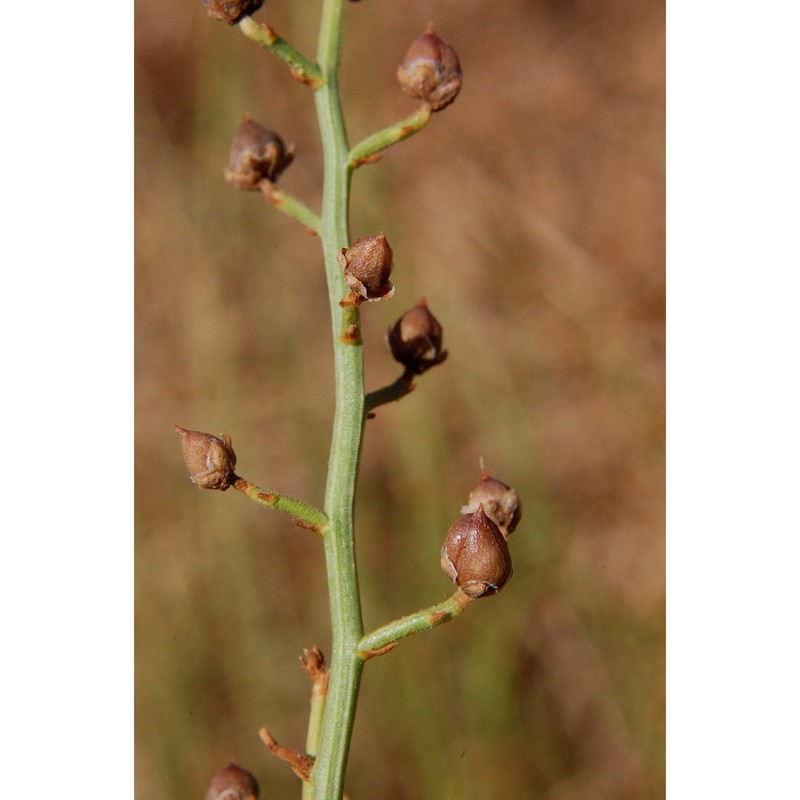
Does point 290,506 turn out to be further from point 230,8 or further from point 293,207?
point 230,8

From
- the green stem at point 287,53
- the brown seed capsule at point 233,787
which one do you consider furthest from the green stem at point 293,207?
the brown seed capsule at point 233,787

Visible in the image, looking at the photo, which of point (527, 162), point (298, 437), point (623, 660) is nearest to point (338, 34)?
point (298, 437)

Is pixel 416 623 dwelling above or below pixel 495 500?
below

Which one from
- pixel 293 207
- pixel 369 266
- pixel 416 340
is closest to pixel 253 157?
pixel 293 207

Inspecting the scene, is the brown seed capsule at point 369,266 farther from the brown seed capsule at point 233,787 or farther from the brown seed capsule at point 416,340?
the brown seed capsule at point 233,787

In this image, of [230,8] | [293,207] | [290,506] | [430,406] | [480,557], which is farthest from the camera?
[430,406]

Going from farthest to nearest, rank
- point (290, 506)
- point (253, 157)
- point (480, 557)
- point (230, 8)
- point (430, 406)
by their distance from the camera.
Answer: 1. point (430, 406)
2. point (253, 157)
3. point (230, 8)
4. point (290, 506)
5. point (480, 557)

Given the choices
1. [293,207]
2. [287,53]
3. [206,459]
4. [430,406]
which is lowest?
[206,459]
